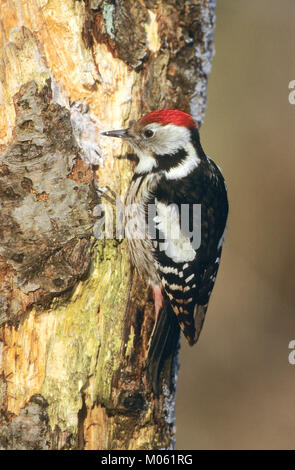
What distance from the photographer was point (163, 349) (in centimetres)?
220

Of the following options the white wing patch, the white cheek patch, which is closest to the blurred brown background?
the white cheek patch

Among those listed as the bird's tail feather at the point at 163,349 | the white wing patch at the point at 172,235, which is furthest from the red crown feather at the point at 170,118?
the bird's tail feather at the point at 163,349

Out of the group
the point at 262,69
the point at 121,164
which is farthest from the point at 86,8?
the point at 262,69

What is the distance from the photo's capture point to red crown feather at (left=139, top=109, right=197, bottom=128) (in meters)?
2.17

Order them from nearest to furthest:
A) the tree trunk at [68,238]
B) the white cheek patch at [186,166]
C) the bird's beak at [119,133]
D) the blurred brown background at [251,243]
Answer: the tree trunk at [68,238]
the bird's beak at [119,133]
the white cheek patch at [186,166]
the blurred brown background at [251,243]

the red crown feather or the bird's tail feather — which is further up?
the red crown feather

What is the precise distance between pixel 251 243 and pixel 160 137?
5.08ft

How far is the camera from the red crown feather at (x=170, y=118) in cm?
217

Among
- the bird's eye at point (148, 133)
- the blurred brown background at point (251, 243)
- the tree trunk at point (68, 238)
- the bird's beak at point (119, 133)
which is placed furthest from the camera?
the blurred brown background at point (251, 243)

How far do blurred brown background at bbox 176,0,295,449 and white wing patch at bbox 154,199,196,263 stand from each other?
1.34m

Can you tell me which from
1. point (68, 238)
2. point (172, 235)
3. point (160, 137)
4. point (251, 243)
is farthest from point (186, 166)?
point (251, 243)

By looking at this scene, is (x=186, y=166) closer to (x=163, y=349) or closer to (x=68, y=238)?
(x=68, y=238)

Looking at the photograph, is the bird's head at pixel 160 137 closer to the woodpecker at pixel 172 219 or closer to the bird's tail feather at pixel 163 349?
the woodpecker at pixel 172 219

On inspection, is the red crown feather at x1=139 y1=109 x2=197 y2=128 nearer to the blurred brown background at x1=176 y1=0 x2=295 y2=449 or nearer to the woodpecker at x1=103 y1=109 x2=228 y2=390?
the woodpecker at x1=103 y1=109 x2=228 y2=390
